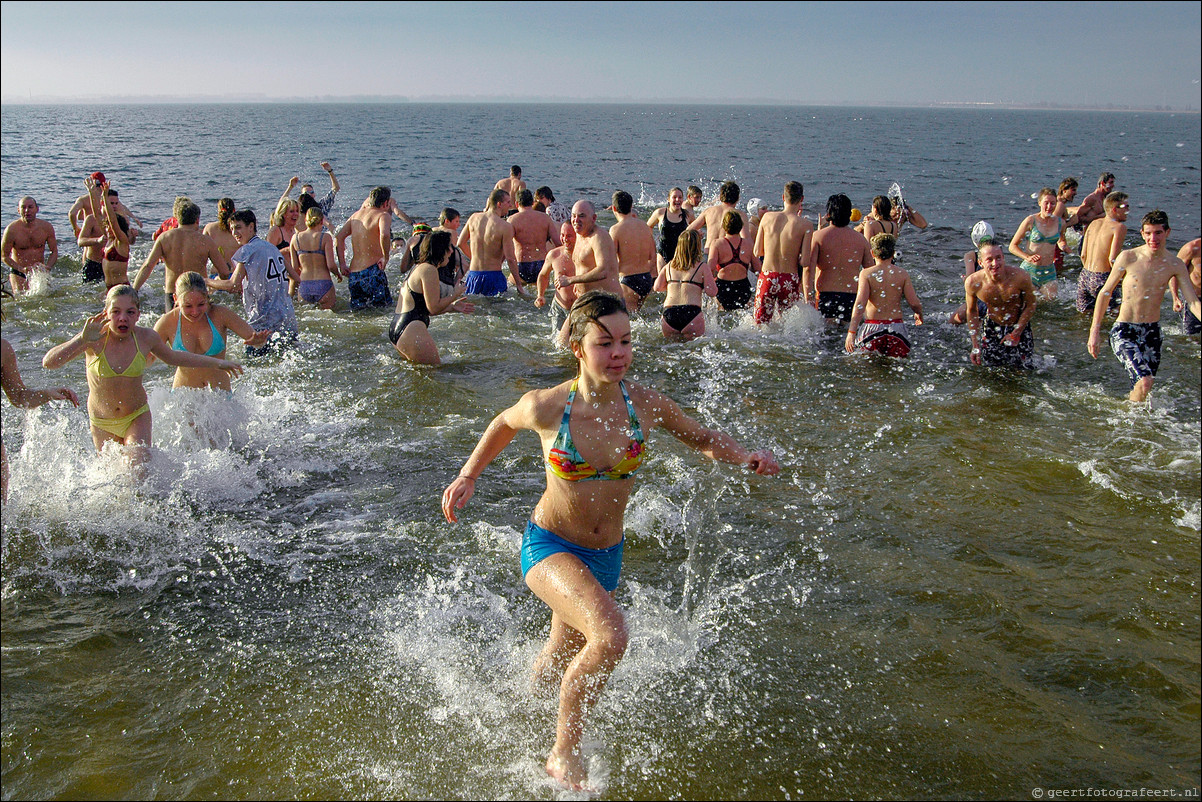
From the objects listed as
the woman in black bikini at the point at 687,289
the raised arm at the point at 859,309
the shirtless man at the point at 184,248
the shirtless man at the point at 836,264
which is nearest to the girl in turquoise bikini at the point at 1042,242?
the shirtless man at the point at 836,264

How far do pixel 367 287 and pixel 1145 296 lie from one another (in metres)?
8.96

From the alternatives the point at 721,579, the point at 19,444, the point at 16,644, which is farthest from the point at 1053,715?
the point at 19,444

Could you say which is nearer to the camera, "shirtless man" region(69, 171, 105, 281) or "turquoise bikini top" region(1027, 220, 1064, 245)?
"turquoise bikini top" region(1027, 220, 1064, 245)

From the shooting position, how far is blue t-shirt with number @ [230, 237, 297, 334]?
27.5ft

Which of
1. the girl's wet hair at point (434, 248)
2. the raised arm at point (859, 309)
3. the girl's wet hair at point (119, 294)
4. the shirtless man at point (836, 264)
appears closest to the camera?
the girl's wet hair at point (119, 294)

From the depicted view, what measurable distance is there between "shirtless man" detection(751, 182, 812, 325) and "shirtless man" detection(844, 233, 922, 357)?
44.6 inches

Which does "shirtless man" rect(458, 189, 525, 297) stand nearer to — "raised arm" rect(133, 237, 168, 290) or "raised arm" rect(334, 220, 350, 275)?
"raised arm" rect(334, 220, 350, 275)

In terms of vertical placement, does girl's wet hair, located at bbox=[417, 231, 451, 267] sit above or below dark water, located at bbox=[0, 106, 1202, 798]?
above

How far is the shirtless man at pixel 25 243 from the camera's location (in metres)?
11.9

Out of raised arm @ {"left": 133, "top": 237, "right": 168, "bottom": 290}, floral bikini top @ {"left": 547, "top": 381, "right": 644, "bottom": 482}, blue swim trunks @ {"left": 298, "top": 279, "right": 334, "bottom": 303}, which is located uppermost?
raised arm @ {"left": 133, "top": 237, "right": 168, "bottom": 290}

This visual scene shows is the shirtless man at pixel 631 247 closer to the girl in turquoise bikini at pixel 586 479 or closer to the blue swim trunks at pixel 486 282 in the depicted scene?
the blue swim trunks at pixel 486 282

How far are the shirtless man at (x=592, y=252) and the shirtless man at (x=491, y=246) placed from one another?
86.4 inches

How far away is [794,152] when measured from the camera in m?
53.8

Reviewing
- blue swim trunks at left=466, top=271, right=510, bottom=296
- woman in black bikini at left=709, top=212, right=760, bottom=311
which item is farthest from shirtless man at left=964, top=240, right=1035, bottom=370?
blue swim trunks at left=466, top=271, right=510, bottom=296
